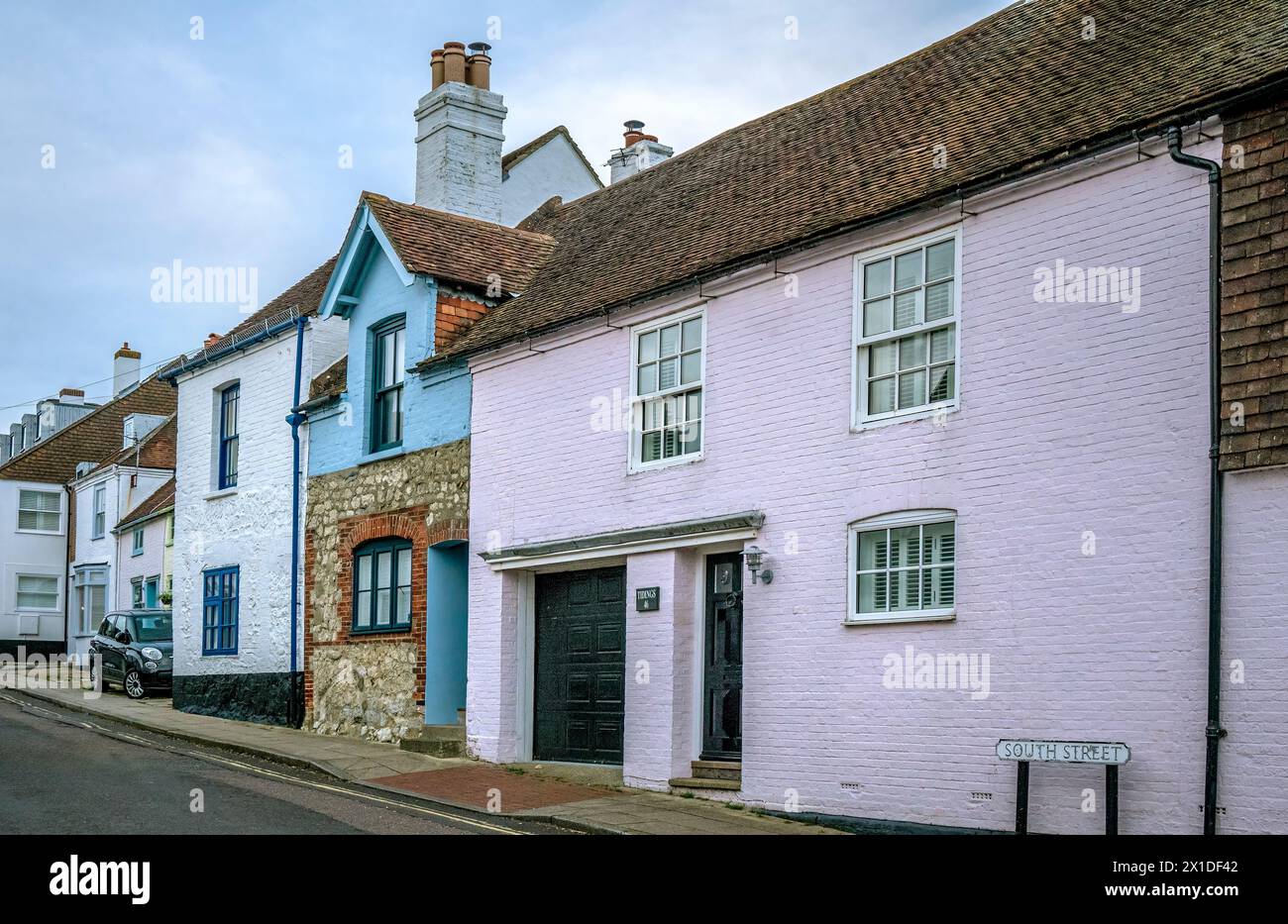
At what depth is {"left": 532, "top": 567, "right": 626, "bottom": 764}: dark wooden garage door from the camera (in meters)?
15.9

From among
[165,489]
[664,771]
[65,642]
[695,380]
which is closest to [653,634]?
[664,771]

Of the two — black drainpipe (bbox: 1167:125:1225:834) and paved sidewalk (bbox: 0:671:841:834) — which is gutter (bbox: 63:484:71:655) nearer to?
paved sidewalk (bbox: 0:671:841:834)

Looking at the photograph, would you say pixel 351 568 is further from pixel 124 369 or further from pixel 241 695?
pixel 124 369

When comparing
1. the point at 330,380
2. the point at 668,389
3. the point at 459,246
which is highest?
the point at 459,246

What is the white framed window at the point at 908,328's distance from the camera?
40.1 feet

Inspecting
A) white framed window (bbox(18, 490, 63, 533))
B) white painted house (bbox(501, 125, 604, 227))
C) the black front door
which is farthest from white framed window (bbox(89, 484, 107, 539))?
the black front door

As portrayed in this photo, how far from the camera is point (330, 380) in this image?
73.5 ft

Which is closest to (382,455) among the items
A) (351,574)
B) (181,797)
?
(351,574)

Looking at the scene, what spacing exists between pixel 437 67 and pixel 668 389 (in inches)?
403

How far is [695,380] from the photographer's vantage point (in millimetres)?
14969

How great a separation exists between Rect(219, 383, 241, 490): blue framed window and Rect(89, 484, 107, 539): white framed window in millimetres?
18329

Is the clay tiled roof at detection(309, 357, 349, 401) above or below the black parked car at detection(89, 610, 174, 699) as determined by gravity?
above

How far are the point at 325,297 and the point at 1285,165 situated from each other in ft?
47.6
